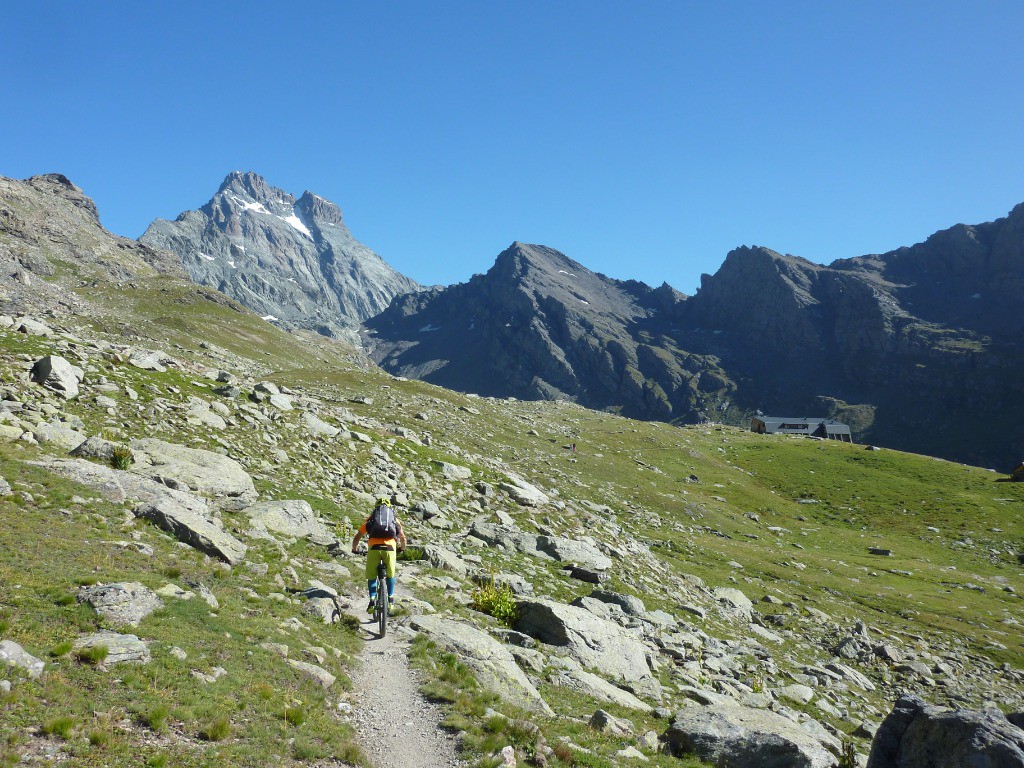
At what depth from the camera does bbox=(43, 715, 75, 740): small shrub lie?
7867 millimetres

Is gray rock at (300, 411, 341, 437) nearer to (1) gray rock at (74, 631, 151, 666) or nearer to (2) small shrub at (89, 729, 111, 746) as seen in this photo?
(1) gray rock at (74, 631, 151, 666)

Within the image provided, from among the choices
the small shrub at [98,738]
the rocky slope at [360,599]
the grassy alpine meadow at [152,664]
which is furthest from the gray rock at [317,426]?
the small shrub at [98,738]

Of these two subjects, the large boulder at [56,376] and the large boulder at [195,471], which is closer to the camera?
the large boulder at [195,471]

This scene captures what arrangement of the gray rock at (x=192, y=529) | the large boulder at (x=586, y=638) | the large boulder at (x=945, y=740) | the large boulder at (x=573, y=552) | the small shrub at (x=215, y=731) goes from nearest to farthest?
the small shrub at (x=215, y=731) → the large boulder at (x=945, y=740) → the gray rock at (x=192, y=529) → the large boulder at (x=586, y=638) → the large boulder at (x=573, y=552)

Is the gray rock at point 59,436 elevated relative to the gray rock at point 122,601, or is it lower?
Answer: elevated

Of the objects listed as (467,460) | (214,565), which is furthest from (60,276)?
(214,565)

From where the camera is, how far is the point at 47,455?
19.4 metres

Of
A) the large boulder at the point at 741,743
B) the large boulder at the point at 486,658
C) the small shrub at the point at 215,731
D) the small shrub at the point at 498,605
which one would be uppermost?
the small shrub at the point at 215,731

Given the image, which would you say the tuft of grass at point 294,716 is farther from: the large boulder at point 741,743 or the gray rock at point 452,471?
the gray rock at point 452,471

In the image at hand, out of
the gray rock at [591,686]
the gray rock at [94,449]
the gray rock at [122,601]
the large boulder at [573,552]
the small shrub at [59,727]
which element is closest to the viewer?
the small shrub at [59,727]

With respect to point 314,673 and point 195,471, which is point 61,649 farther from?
point 195,471

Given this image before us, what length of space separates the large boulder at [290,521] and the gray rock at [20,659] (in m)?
12.1

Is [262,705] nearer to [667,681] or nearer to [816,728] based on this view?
[667,681]

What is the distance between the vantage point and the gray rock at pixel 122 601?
37.0ft
